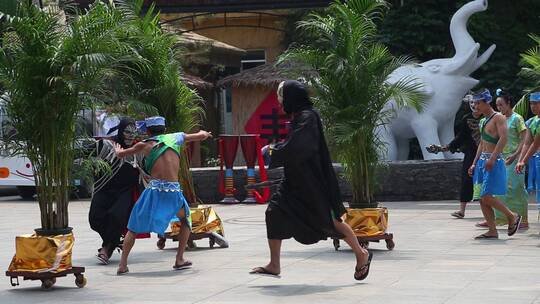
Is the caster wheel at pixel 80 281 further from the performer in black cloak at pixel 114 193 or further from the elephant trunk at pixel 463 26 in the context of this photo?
the elephant trunk at pixel 463 26

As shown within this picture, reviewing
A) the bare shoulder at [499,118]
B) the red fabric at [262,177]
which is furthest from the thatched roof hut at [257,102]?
the bare shoulder at [499,118]

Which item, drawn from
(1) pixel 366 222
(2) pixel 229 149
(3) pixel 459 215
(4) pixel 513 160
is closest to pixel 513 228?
(4) pixel 513 160

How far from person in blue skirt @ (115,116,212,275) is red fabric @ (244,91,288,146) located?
12330mm

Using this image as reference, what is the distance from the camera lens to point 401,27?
25.0 m

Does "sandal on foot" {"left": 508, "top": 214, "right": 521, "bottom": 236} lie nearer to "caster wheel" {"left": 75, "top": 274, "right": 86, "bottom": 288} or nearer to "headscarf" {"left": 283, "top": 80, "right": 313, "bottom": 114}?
"headscarf" {"left": 283, "top": 80, "right": 313, "bottom": 114}

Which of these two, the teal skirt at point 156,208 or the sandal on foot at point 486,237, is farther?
the sandal on foot at point 486,237

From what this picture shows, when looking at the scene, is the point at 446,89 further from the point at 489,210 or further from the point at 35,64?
the point at 35,64

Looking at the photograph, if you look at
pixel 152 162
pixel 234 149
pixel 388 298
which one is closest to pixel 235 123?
pixel 234 149

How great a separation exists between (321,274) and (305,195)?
1.03 meters

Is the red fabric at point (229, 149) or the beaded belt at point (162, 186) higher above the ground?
the beaded belt at point (162, 186)

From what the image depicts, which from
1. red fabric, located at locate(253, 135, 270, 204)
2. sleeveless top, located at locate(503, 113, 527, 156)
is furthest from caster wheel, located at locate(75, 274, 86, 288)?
red fabric, located at locate(253, 135, 270, 204)

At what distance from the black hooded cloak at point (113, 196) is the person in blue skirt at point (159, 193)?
0.91 metres

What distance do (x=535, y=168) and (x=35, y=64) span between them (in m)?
6.59

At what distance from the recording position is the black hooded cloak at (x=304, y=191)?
10117 millimetres
